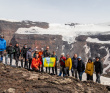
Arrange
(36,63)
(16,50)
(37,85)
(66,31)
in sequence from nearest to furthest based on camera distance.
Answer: (37,85) < (36,63) < (16,50) < (66,31)

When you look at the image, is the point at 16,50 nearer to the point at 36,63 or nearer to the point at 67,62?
the point at 36,63

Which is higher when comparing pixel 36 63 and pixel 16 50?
pixel 16 50

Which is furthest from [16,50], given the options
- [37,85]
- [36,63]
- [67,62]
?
[37,85]

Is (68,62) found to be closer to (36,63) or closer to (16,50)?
(36,63)

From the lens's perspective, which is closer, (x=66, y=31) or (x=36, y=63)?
(x=36, y=63)

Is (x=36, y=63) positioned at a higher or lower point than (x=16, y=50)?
lower

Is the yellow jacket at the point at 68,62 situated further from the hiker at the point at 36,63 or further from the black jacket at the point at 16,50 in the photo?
the black jacket at the point at 16,50

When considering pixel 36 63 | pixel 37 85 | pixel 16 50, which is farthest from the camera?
pixel 16 50

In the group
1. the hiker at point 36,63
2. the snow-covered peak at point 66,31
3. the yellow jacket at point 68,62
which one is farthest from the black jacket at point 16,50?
the snow-covered peak at point 66,31

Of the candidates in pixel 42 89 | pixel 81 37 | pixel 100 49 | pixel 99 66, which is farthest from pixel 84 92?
pixel 81 37

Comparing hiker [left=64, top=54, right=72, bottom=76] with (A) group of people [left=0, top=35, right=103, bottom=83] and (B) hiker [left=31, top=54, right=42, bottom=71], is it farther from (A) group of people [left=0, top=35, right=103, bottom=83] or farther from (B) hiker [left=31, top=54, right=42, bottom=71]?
(B) hiker [left=31, top=54, right=42, bottom=71]

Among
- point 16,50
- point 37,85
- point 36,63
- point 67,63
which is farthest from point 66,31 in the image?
point 37,85

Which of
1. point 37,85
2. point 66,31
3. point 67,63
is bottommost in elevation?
point 37,85

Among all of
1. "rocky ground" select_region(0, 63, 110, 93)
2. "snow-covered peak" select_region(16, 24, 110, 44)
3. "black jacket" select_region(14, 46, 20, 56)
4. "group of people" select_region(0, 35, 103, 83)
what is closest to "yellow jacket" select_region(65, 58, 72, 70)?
"group of people" select_region(0, 35, 103, 83)
